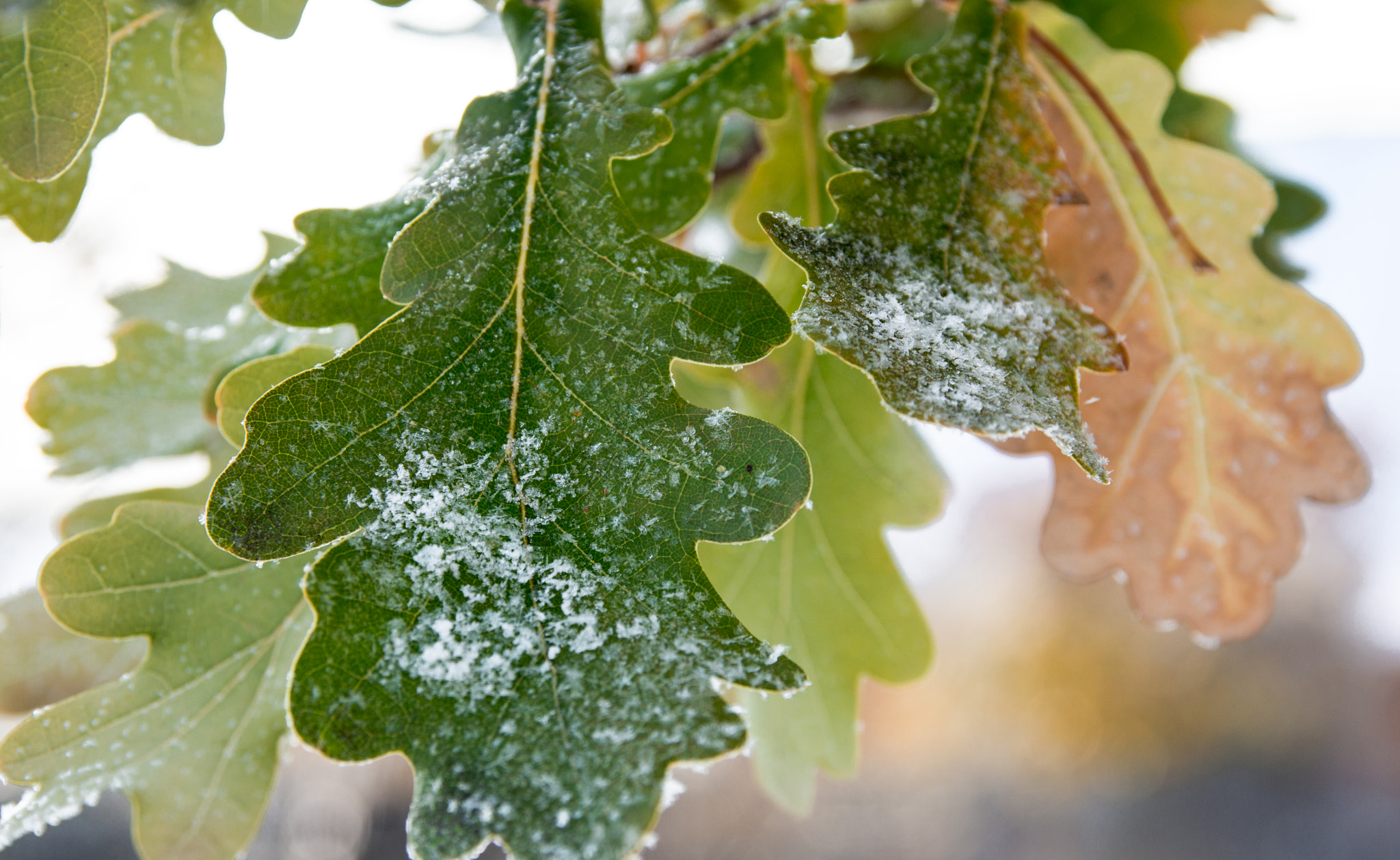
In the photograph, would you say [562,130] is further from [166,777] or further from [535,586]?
[166,777]

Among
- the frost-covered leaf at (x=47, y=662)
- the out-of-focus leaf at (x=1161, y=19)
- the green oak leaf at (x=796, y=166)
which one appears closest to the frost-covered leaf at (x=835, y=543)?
the green oak leaf at (x=796, y=166)

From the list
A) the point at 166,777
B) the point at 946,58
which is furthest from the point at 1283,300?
the point at 166,777

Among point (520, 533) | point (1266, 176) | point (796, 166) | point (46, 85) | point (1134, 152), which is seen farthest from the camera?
point (1266, 176)

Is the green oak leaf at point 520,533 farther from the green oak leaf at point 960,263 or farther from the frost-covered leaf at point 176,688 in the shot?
the frost-covered leaf at point 176,688

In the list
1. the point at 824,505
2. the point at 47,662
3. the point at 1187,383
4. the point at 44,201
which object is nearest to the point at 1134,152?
the point at 1187,383

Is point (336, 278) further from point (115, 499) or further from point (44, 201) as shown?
point (115, 499)
